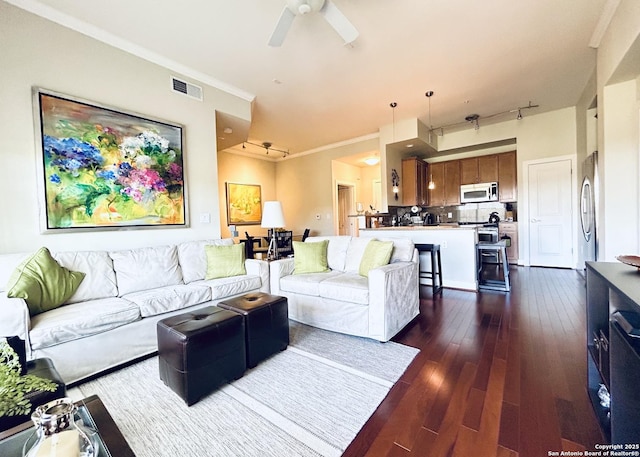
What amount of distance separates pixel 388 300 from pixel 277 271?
51.1 inches

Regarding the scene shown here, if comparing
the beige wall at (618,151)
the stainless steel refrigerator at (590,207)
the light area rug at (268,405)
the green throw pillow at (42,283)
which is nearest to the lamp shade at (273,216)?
the light area rug at (268,405)

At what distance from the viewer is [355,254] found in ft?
10.5

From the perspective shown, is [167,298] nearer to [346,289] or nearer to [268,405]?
[268,405]

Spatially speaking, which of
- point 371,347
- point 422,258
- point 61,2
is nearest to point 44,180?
point 61,2

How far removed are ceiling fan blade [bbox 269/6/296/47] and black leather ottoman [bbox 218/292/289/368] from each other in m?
2.26

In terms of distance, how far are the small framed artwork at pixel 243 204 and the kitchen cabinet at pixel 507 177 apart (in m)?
5.95

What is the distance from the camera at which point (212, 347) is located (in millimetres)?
1733

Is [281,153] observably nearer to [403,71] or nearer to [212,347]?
[403,71]

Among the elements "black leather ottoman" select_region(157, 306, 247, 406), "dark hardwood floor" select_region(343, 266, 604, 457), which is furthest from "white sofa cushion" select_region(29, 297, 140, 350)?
"dark hardwood floor" select_region(343, 266, 604, 457)

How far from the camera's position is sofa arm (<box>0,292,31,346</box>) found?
1.64 metres

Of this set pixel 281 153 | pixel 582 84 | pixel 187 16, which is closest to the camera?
pixel 187 16

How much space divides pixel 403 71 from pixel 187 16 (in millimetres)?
2578

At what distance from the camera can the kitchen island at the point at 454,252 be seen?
4031 millimetres

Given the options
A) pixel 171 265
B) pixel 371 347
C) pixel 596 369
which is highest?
pixel 171 265
